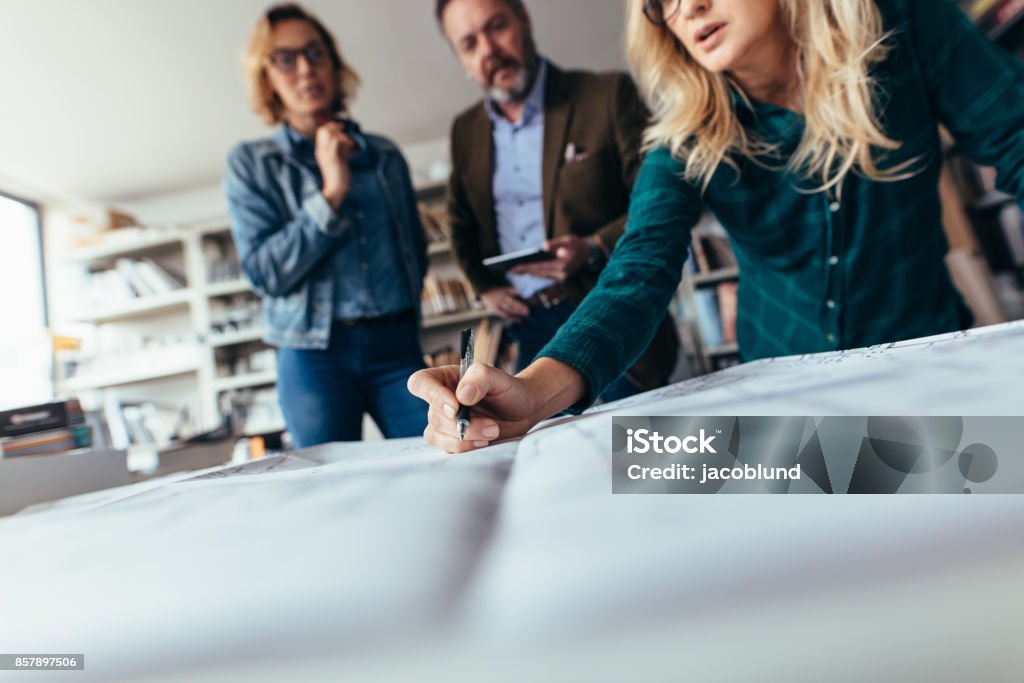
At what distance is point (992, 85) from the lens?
77 centimetres

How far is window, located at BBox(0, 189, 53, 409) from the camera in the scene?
255 centimetres

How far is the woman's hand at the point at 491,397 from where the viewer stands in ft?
1.66

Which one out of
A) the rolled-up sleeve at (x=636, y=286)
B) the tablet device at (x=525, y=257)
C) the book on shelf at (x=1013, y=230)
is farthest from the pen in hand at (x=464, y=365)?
the book on shelf at (x=1013, y=230)

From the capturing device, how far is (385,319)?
4.36 feet

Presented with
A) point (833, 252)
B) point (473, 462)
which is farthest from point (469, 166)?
point (473, 462)

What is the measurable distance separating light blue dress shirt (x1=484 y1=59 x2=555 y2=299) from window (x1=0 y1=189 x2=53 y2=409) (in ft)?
6.83

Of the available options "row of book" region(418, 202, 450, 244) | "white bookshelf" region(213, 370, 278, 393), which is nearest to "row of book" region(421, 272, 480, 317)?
"row of book" region(418, 202, 450, 244)

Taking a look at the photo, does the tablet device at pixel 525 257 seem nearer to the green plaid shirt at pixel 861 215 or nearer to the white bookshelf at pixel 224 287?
the green plaid shirt at pixel 861 215

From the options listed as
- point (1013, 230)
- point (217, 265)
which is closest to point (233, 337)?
point (217, 265)

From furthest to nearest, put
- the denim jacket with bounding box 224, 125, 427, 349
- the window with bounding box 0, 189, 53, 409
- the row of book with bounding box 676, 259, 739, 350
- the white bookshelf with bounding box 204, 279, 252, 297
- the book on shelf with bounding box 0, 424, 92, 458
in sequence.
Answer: the white bookshelf with bounding box 204, 279, 252, 297
the row of book with bounding box 676, 259, 739, 350
the window with bounding box 0, 189, 53, 409
the denim jacket with bounding box 224, 125, 427, 349
the book on shelf with bounding box 0, 424, 92, 458

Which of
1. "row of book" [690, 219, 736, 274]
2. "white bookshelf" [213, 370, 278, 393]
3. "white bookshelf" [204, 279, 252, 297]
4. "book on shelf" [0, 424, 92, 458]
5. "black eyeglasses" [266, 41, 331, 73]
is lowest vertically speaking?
"white bookshelf" [213, 370, 278, 393]

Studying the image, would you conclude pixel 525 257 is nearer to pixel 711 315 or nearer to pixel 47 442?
pixel 47 442

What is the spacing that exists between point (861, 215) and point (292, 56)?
1.21 metres

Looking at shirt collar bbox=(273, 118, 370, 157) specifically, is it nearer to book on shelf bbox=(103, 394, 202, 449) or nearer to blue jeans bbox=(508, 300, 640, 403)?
blue jeans bbox=(508, 300, 640, 403)
